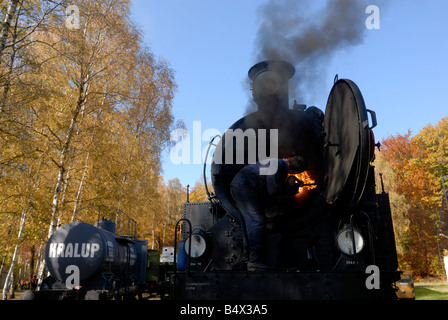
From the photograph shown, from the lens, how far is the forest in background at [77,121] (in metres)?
9.09

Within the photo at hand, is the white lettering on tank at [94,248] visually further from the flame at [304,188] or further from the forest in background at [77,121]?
the flame at [304,188]

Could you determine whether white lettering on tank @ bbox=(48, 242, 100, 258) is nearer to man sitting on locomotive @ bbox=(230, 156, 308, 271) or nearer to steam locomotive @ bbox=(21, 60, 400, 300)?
steam locomotive @ bbox=(21, 60, 400, 300)

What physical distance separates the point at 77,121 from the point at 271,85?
9021 millimetres

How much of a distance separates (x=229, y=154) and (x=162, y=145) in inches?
606

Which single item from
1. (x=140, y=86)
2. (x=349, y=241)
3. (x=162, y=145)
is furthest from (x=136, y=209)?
(x=349, y=241)

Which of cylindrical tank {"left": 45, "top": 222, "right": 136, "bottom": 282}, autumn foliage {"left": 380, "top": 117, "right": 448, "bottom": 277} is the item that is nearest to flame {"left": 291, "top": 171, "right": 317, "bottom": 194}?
cylindrical tank {"left": 45, "top": 222, "right": 136, "bottom": 282}

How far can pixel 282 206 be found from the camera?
432 centimetres

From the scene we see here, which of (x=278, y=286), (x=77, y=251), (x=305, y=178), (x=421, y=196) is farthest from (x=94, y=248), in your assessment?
(x=421, y=196)

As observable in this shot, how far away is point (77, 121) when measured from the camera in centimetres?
1184

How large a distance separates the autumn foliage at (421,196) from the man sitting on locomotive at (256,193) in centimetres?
2317

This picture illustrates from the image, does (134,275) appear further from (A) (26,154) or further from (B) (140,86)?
(B) (140,86)

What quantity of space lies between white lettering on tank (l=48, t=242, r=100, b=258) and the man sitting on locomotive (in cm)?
609

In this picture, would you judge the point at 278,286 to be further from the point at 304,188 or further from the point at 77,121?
the point at 77,121

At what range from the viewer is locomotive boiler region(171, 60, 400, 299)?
319 centimetres
